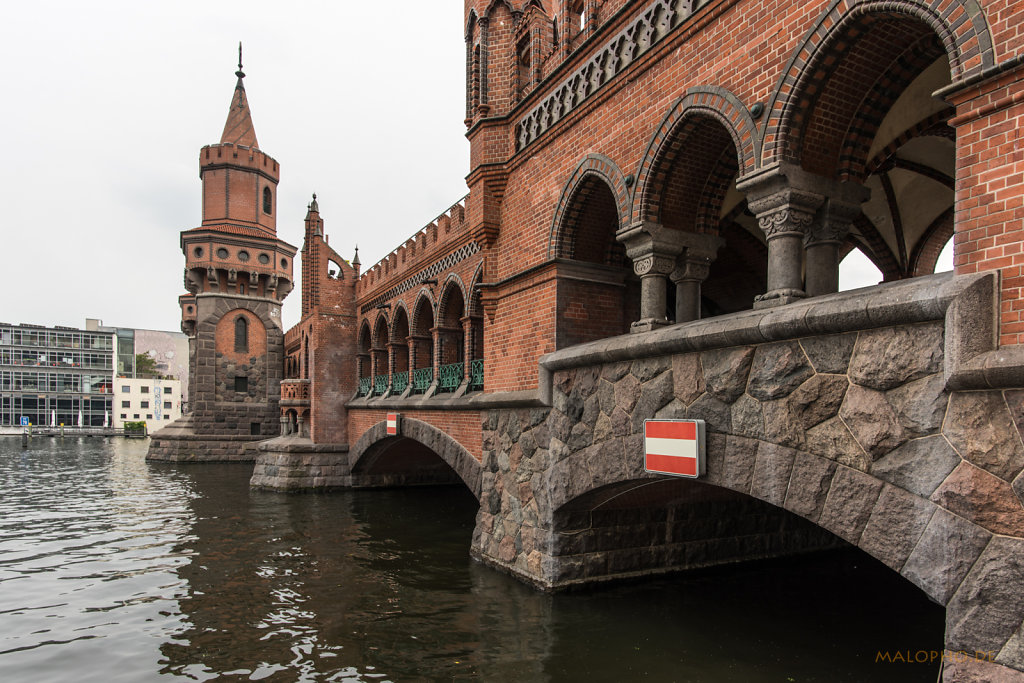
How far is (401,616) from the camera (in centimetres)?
809

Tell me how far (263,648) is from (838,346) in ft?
20.7

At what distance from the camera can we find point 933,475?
379 cm

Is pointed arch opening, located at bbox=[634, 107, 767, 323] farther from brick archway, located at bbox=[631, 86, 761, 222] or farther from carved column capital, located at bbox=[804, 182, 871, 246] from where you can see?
carved column capital, located at bbox=[804, 182, 871, 246]

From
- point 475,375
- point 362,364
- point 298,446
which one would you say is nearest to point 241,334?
point 362,364

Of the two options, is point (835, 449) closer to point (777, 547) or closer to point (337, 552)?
point (777, 547)

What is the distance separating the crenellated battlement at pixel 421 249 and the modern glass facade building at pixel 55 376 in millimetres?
63397

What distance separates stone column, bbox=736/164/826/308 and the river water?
3.47m

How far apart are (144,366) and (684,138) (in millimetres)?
86616

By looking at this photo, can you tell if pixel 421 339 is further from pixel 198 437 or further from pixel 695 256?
pixel 198 437

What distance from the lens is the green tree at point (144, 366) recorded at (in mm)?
80125

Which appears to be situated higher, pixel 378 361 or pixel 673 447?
pixel 378 361

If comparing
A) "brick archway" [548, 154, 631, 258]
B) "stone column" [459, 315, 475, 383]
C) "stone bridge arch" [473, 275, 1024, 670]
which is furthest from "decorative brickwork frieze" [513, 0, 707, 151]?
"stone column" [459, 315, 475, 383]

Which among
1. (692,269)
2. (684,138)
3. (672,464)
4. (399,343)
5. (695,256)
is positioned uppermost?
(684,138)

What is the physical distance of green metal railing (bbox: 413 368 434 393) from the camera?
15.6 meters
